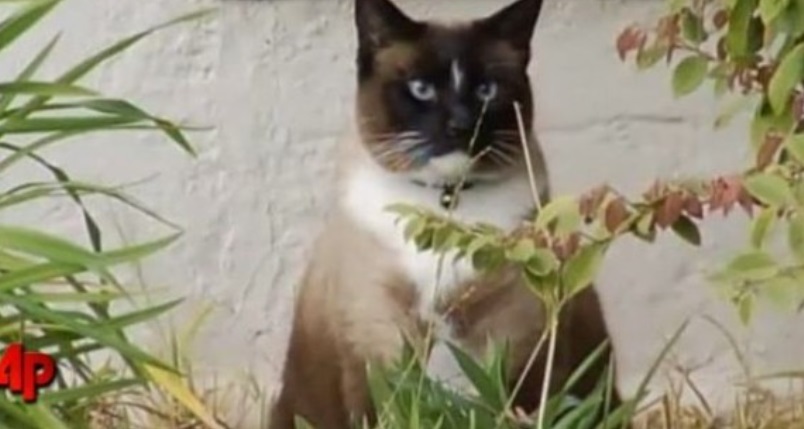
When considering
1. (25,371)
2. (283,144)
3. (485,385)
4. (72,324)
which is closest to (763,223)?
(485,385)

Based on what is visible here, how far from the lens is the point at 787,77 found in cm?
233

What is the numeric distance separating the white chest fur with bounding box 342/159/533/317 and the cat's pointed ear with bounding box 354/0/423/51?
17cm

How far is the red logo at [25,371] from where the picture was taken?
2764 millimetres

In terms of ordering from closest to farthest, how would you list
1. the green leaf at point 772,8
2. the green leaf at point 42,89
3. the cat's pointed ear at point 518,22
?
the green leaf at point 772,8
the green leaf at point 42,89
the cat's pointed ear at point 518,22

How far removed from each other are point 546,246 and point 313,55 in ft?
2.73

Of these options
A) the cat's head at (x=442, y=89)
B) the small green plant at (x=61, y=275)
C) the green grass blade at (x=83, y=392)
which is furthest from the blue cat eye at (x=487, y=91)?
the green grass blade at (x=83, y=392)

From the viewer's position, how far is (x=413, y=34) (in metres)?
3.20

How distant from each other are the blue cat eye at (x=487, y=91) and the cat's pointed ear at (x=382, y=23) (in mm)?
116

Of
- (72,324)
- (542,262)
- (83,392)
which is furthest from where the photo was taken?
(83,392)

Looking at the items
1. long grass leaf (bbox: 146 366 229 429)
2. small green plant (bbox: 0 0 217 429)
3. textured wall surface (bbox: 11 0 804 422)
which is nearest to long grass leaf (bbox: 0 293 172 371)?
small green plant (bbox: 0 0 217 429)

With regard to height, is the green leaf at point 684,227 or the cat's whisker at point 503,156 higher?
the green leaf at point 684,227

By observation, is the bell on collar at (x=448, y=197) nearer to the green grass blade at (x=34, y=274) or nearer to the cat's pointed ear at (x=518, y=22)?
the cat's pointed ear at (x=518, y=22)

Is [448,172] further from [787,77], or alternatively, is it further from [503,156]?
[787,77]

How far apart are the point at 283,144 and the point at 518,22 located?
14.4 inches
